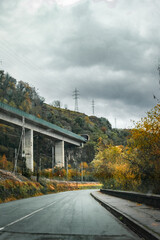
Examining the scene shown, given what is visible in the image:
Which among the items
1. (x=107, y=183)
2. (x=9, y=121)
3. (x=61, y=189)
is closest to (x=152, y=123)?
(x=107, y=183)

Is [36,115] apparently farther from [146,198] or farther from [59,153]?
[146,198]

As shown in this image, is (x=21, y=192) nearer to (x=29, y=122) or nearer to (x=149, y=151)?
(x=149, y=151)

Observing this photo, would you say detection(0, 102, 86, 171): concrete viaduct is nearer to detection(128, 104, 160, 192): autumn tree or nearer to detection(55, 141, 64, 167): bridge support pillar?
detection(55, 141, 64, 167): bridge support pillar

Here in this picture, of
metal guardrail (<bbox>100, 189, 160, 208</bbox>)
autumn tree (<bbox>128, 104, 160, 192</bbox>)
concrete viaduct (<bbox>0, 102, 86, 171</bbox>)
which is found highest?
concrete viaduct (<bbox>0, 102, 86, 171</bbox>)

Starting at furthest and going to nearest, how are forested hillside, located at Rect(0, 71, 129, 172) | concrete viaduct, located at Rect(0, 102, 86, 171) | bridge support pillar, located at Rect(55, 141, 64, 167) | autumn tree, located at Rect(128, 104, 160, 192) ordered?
1. forested hillside, located at Rect(0, 71, 129, 172)
2. bridge support pillar, located at Rect(55, 141, 64, 167)
3. concrete viaduct, located at Rect(0, 102, 86, 171)
4. autumn tree, located at Rect(128, 104, 160, 192)

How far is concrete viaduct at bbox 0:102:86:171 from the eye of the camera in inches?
2296

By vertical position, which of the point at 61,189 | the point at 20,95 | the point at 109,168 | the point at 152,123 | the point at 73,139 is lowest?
the point at 61,189

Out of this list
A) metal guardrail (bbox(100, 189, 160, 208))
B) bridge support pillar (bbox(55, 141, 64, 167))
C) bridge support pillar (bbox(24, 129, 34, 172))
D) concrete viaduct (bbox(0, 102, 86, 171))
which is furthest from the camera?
bridge support pillar (bbox(55, 141, 64, 167))

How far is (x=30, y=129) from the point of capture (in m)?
68.4

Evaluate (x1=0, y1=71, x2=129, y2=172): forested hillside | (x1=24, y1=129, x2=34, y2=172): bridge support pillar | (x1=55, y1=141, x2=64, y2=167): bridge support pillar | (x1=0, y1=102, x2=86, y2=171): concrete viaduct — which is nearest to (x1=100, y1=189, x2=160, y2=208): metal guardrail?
(x1=0, y1=102, x2=86, y2=171): concrete viaduct

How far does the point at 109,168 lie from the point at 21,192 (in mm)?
11871

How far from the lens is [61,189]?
2598 inches

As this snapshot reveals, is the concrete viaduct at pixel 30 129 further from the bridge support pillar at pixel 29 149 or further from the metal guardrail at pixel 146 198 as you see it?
the metal guardrail at pixel 146 198

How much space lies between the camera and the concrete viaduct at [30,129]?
191 feet
